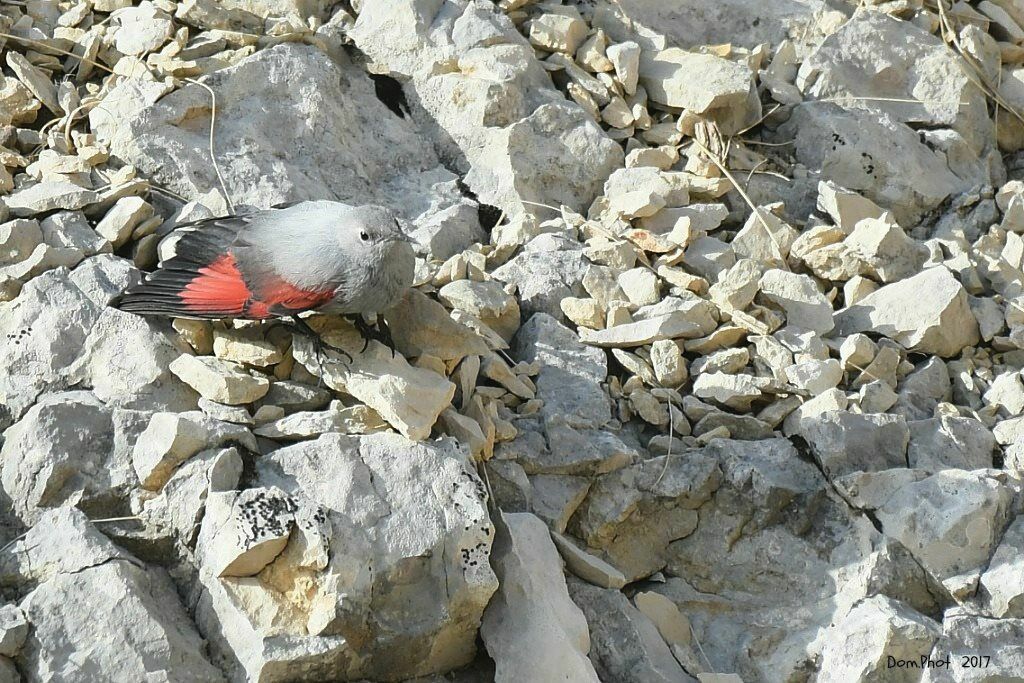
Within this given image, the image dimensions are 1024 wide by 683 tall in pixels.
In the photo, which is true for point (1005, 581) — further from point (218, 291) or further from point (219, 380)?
point (218, 291)

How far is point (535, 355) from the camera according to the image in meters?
5.15

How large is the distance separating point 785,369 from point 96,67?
3624mm

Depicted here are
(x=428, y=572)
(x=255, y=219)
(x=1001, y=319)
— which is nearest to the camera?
(x=428, y=572)

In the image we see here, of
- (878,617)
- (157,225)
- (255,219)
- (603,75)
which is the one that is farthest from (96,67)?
(878,617)

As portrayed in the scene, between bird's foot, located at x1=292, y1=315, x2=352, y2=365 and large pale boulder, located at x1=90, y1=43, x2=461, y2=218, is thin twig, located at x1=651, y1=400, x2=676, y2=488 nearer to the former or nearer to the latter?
bird's foot, located at x1=292, y1=315, x2=352, y2=365

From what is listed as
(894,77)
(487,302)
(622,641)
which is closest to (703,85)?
(894,77)

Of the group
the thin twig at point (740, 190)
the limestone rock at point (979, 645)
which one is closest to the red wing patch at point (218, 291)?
the limestone rock at point (979, 645)

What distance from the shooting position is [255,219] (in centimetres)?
441

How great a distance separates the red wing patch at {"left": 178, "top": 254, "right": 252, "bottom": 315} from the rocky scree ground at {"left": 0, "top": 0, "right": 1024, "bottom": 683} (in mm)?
174

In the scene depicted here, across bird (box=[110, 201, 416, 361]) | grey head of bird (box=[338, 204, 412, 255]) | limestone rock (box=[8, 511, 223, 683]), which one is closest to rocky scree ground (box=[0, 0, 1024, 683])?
limestone rock (box=[8, 511, 223, 683])

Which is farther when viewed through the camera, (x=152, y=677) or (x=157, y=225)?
(x=157, y=225)

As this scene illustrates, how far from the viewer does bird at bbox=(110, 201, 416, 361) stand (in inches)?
160

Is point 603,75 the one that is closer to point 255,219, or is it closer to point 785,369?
point 785,369

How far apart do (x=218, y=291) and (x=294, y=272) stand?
30 centimetres
